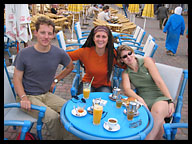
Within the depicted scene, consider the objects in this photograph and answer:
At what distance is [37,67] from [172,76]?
2029 millimetres

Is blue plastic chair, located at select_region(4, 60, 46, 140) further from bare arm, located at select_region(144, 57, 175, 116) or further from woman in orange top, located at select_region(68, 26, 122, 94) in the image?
bare arm, located at select_region(144, 57, 175, 116)

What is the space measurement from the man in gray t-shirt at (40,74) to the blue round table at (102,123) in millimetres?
423

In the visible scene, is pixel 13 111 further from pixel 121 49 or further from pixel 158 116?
pixel 158 116

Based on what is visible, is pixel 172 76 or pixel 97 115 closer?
pixel 97 115

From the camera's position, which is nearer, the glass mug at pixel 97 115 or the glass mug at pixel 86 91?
the glass mug at pixel 97 115

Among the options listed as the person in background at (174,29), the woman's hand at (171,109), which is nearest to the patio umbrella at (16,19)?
the woman's hand at (171,109)

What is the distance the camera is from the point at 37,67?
7.97 ft

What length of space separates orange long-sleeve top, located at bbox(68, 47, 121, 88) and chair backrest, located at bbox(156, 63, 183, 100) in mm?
804

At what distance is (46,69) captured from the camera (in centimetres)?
250

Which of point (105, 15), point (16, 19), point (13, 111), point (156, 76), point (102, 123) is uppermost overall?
point (105, 15)

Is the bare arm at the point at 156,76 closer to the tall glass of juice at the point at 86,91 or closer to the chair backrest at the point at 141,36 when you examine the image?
the tall glass of juice at the point at 86,91

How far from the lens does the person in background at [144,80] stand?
2.60 m

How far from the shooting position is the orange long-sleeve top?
2.86 metres

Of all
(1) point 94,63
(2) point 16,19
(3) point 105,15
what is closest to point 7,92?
(1) point 94,63
